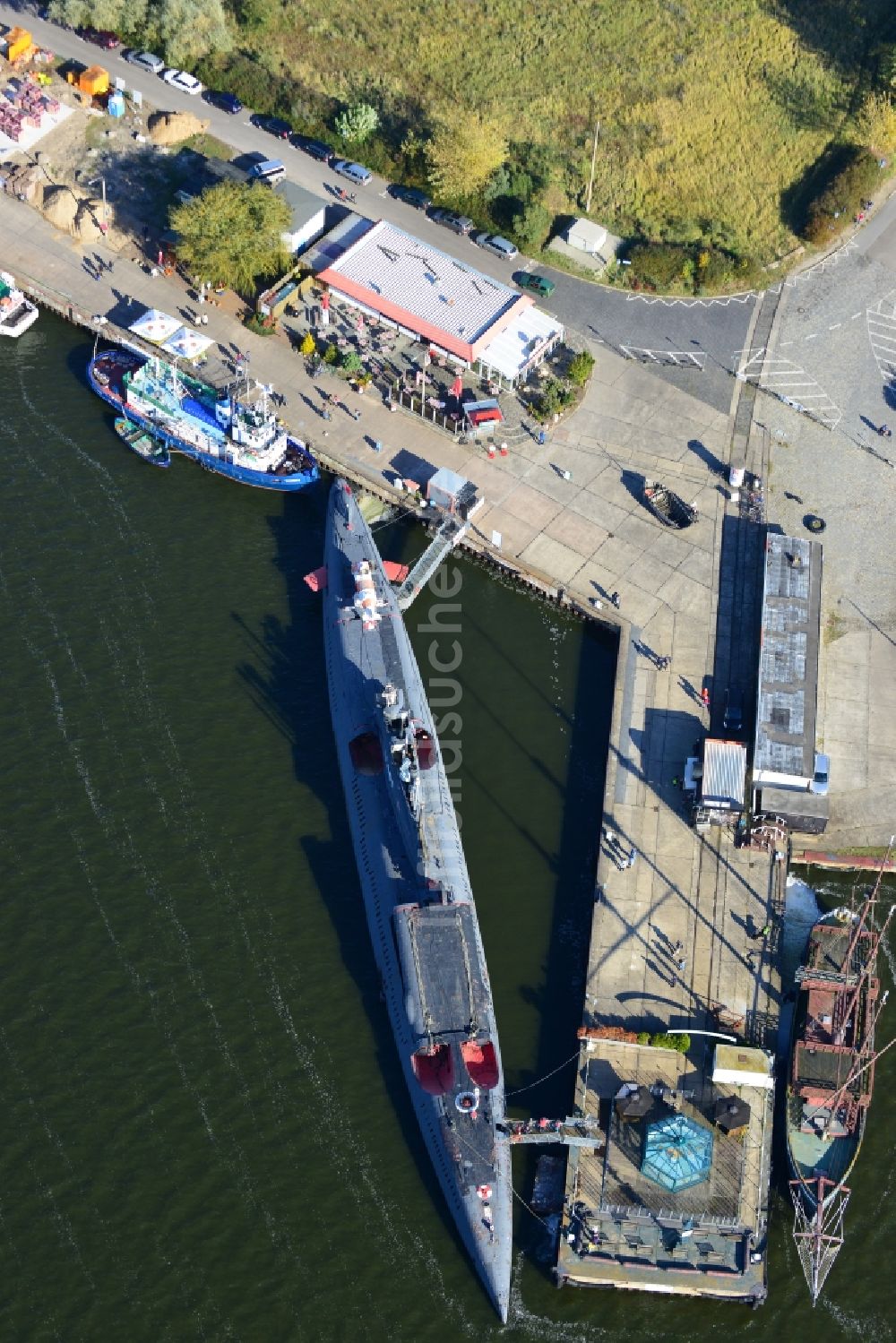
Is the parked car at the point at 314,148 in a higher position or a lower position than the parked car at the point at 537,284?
higher

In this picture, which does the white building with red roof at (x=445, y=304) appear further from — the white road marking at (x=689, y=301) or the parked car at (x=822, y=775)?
the parked car at (x=822, y=775)

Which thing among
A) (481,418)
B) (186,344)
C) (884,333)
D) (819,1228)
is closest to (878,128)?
(884,333)

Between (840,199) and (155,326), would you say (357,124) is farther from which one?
Result: (840,199)

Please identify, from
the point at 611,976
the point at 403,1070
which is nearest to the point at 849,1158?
the point at 611,976

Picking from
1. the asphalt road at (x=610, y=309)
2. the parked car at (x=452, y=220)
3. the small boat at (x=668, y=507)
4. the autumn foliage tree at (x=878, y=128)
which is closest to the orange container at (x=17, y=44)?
the asphalt road at (x=610, y=309)

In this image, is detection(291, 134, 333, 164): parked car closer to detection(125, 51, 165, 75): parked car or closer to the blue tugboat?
detection(125, 51, 165, 75): parked car

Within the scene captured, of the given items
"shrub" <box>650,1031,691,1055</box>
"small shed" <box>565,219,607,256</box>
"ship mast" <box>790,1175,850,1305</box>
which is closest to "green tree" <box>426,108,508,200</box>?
"small shed" <box>565,219,607,256</box>

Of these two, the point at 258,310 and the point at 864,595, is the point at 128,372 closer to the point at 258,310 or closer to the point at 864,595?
the point at 258,310
